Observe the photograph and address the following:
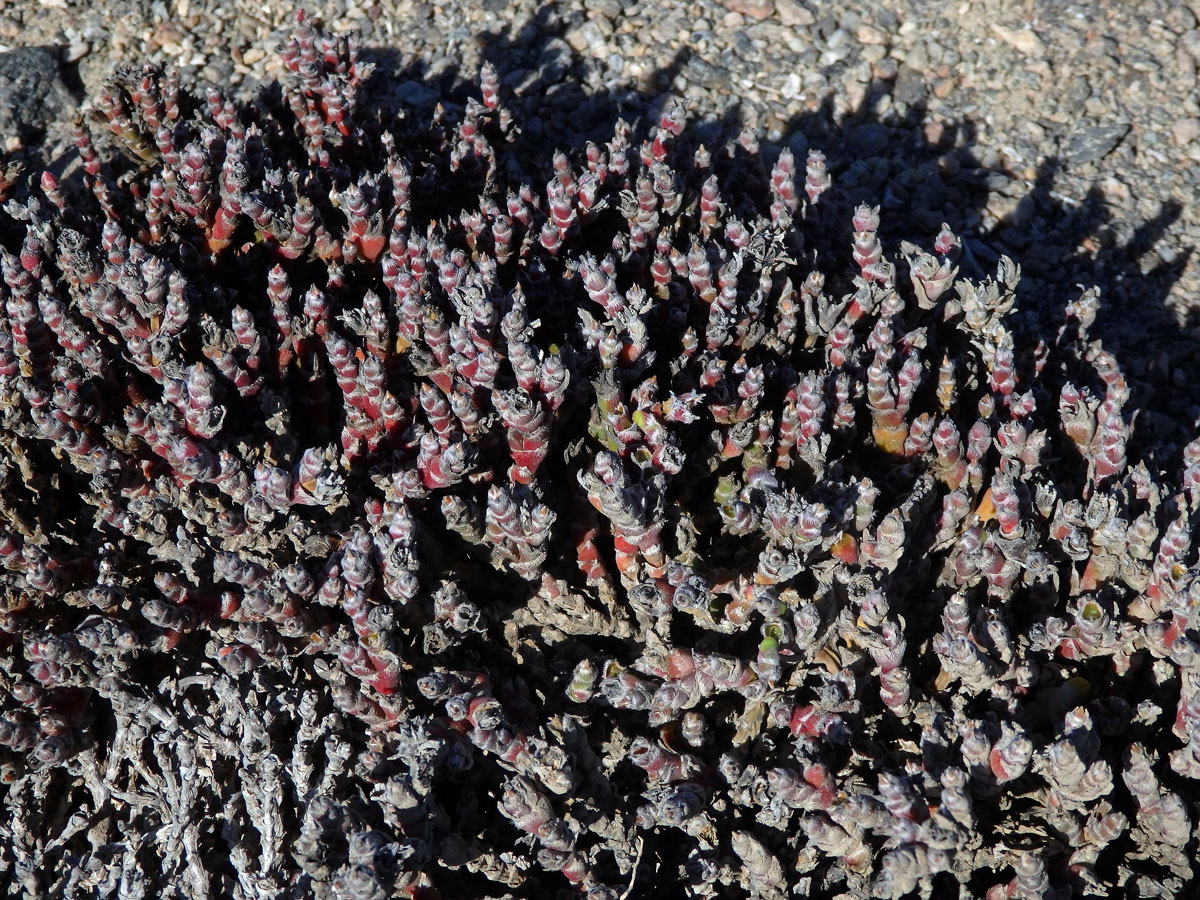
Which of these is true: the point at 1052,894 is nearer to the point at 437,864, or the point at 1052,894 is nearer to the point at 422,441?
the point at 437,864

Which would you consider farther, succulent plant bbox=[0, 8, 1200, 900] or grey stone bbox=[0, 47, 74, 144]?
grey stone bbox=[0, 47, 74, 144]

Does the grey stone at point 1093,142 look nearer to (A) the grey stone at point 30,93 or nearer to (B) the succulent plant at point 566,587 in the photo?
(B) the succulent plant at point 566,587

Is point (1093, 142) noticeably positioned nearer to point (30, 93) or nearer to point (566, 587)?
point (566, 587)

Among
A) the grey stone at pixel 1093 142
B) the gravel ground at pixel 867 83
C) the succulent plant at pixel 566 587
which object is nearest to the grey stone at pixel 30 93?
the gravel ground at pixel 867 83

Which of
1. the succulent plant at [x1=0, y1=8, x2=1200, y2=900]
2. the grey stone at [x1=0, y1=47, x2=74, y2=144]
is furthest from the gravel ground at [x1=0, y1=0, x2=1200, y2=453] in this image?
the succulent plant at [x1=0, y1=8, x2=1200, y2=900]

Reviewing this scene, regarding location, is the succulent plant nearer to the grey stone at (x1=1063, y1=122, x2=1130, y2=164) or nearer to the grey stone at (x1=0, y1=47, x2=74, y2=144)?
the grey stone at (x1=0, y1=47, x2=74, y2=144)

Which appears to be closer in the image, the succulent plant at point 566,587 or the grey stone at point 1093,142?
the succulent plant at point 566,587
